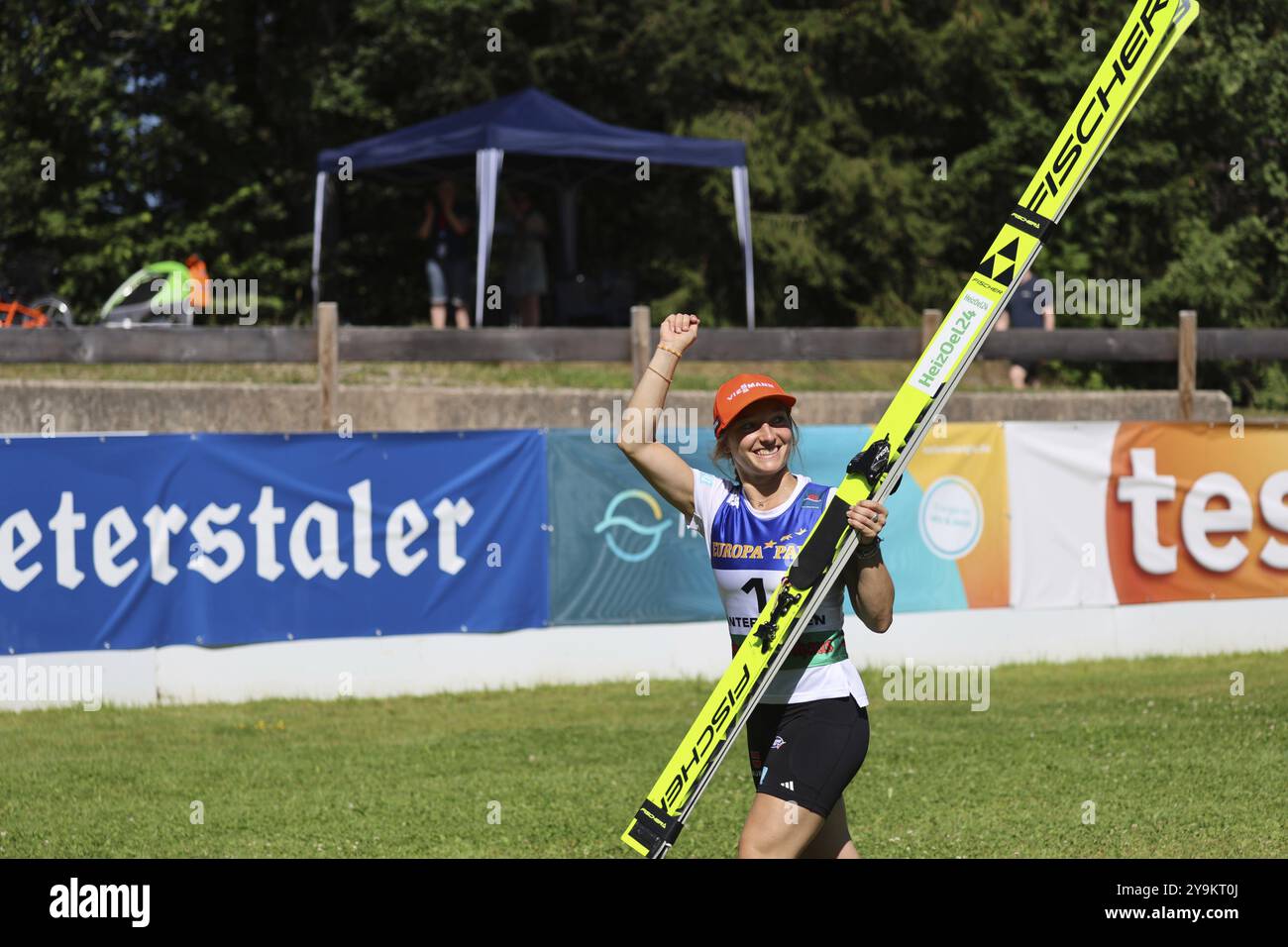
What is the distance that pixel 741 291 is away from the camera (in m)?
26.8

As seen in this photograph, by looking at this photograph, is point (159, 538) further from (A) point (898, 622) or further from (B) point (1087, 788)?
(B) point (1087, 788)

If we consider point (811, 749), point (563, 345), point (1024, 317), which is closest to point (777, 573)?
point (811, 749)

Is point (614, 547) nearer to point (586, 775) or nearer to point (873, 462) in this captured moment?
point (586, 775)

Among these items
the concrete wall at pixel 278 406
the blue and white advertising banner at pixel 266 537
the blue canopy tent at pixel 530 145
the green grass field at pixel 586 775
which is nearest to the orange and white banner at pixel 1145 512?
the green grass field at pixel 586 775

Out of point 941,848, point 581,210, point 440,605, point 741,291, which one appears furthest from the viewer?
point 581,210

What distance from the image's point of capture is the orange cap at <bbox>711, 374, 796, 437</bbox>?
18.0 ft

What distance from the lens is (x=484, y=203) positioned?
19422mm

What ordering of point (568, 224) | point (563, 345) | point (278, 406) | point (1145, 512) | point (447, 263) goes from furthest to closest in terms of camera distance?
point (568, 224)
point (447, 263)
point (278, 406)
point (563, 345)
point (1145, 512)

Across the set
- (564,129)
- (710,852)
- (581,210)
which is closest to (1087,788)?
(710,852)

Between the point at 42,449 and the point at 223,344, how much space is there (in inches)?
105

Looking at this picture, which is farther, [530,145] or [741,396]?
[530,145]

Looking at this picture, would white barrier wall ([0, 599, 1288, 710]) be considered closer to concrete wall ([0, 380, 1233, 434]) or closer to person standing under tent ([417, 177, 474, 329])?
concrete wall ([0, 380, 1233, 434])

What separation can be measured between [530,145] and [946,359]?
15.6m

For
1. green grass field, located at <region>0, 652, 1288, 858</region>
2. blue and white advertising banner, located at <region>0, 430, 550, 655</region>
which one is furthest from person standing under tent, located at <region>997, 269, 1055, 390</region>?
blue and white advertising banner, located at <region>0, 430, 550, 655</region>
